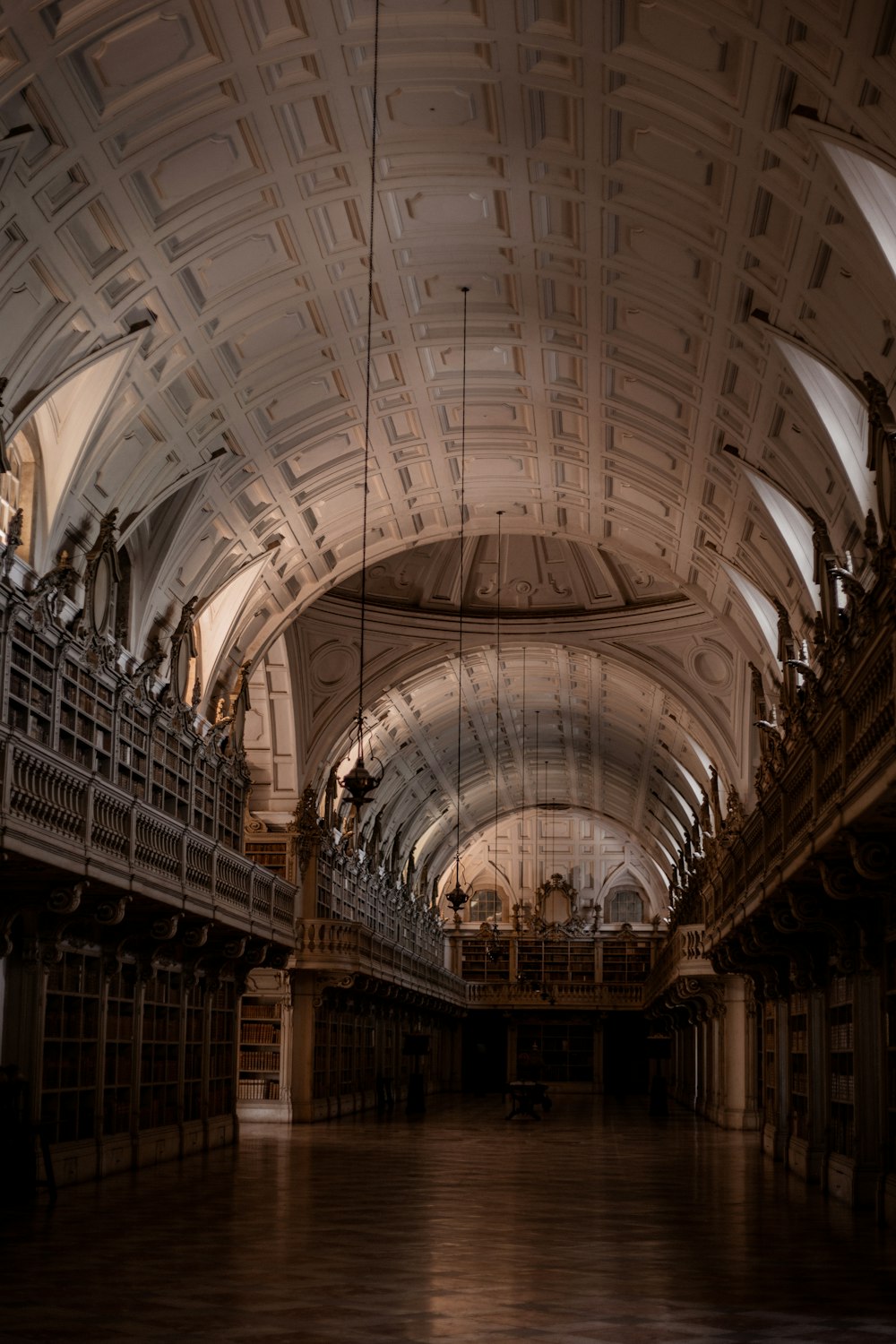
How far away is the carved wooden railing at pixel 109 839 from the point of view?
44.5 ft

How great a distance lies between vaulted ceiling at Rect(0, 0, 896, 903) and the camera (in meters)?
13.4

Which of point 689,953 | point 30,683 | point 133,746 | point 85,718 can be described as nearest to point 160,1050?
point 133,746

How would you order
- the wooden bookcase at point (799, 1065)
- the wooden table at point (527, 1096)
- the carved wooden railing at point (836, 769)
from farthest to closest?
1. the wooden table at point (527, 1096)
2. the wooden bookcase at point (799, 1065)
3. the carved wooden railing at point (836, 769)

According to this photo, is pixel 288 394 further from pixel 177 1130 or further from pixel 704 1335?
pixel 704 1335

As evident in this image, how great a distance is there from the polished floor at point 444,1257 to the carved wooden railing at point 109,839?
336 cm

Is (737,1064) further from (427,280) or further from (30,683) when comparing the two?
(30,683)

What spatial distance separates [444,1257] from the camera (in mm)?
11219

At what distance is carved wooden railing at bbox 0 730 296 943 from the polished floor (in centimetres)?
336

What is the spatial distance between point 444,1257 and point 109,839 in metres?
7.00

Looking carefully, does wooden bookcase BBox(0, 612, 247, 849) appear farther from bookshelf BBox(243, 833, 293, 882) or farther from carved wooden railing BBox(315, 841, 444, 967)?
carved wooden railing BBox(315, 841, 444, 967)

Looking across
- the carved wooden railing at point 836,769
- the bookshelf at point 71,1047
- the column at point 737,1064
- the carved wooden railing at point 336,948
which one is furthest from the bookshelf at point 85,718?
the column at point 737,1064

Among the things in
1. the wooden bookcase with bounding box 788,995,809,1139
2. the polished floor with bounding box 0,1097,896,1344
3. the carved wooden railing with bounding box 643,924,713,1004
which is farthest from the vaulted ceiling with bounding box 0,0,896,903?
the carved wooden railing with bounding box 643,924,713,1004

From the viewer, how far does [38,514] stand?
17.4 meters

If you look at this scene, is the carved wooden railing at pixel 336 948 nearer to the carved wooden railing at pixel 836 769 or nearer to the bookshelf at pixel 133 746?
the bookshelf at pixel 133 746
